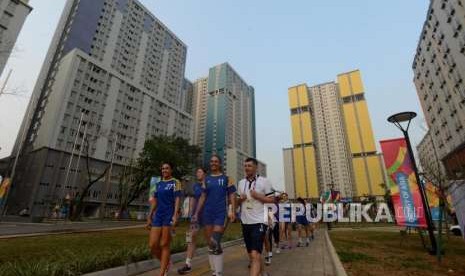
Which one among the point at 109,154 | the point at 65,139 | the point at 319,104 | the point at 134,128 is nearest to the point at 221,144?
the point at 319,104

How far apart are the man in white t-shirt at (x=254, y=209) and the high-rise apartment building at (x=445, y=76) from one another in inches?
1204

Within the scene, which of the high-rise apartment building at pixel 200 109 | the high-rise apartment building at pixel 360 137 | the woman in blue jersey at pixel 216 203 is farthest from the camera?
the high-rise apartment building at pixel 200 109

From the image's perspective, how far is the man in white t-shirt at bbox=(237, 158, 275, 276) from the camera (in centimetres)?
403

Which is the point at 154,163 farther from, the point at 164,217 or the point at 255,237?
the point at 255,237

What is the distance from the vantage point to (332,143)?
4552 inches

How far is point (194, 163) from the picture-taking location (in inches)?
1834

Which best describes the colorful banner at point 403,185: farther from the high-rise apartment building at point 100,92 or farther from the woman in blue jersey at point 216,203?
the high-rise apartment building at point 100,92

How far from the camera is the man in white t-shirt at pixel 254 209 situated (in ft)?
13.2

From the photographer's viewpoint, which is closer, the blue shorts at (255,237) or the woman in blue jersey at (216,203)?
the blue shorts at (255,237)

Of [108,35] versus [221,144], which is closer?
[108,35]

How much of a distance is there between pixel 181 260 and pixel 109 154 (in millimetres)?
55394

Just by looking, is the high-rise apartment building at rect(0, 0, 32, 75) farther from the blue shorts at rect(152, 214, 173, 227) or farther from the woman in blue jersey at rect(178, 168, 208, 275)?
the blue shorts at rect(152, 214, 173, 227)

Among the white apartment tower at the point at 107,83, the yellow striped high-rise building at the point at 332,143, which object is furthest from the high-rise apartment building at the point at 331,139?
the white apartment tower at the point at 107,83

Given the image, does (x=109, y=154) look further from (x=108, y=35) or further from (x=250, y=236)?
(x=250, y=236)
